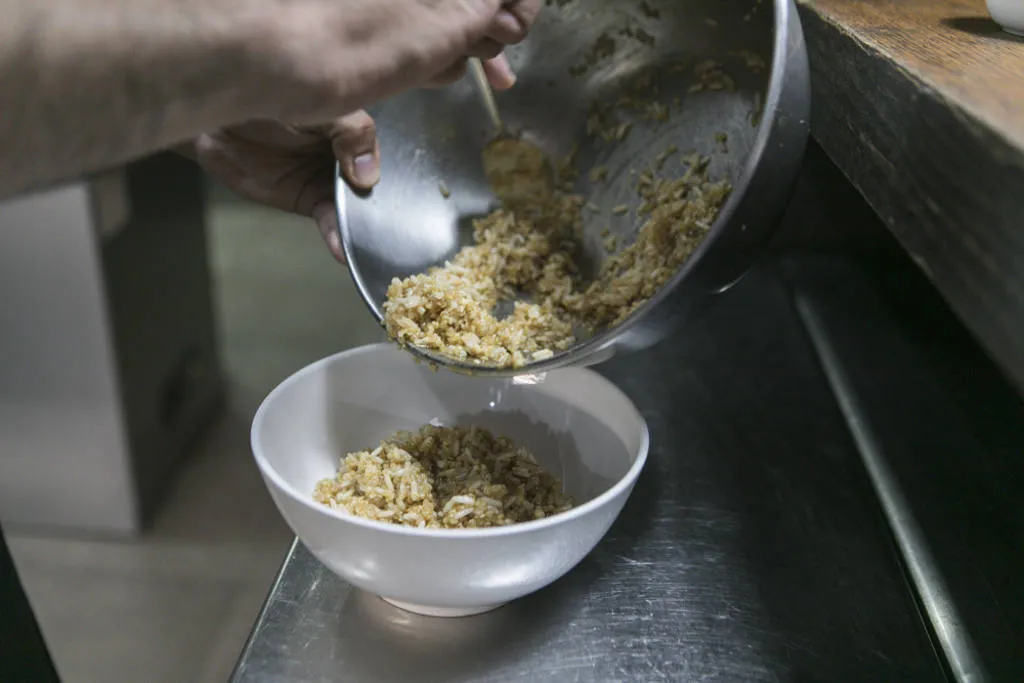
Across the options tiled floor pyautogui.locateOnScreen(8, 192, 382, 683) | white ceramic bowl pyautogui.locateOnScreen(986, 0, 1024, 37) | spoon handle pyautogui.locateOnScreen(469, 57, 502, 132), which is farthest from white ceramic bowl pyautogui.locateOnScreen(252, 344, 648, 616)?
white ceramic bowl pyautogui.locateOnScreen(986, 0, 1024, 37)

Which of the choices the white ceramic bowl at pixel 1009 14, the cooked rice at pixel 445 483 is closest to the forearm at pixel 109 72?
the cooked rice at pixel 445 483

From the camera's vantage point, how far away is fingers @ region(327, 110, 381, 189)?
2.30ft

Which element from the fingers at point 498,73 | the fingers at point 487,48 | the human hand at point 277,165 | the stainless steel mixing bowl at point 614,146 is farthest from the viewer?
the human hand at point 277,165

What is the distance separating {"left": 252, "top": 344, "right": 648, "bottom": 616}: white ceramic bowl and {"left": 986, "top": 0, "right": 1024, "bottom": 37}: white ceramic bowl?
0.41 m

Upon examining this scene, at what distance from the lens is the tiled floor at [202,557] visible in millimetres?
811

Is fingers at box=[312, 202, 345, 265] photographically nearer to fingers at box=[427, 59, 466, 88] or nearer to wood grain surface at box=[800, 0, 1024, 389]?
fingers at box=[427, 59, 466, 88]

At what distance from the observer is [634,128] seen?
757mm

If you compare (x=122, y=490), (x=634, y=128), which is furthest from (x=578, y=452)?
(x=122, y=490)

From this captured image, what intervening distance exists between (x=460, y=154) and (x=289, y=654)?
1.47ft

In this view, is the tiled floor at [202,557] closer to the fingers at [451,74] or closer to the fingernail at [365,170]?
the fingernail at [365,170]

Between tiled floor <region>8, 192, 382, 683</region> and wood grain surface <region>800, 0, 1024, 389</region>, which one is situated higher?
wood grain surface <region>800, 0, 1024, 389</region>

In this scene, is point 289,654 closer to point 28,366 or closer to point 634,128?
point 634,128

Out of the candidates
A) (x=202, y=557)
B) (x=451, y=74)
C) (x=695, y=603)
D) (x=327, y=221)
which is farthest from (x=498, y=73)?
(x=202, y=557)

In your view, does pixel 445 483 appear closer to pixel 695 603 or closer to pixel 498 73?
pixel 695 603
